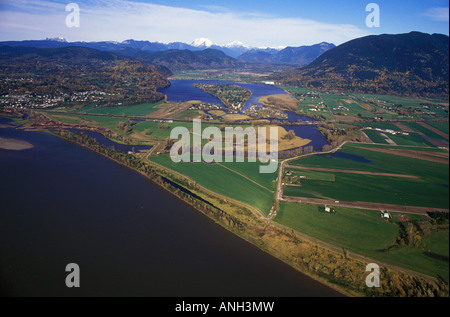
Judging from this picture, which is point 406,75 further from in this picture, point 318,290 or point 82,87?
point 82,87

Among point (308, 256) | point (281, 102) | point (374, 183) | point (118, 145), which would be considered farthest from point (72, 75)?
point (308, 256)

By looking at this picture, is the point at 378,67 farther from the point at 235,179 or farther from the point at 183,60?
the point at 183,60

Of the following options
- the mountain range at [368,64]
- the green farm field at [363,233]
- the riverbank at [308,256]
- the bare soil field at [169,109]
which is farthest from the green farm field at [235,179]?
the mountain range at [368,64]

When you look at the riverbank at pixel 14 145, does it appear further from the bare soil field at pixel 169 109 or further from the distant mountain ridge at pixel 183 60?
the distant mountain ridge at pixel 183 60

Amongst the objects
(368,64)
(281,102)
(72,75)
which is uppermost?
(368,64)
